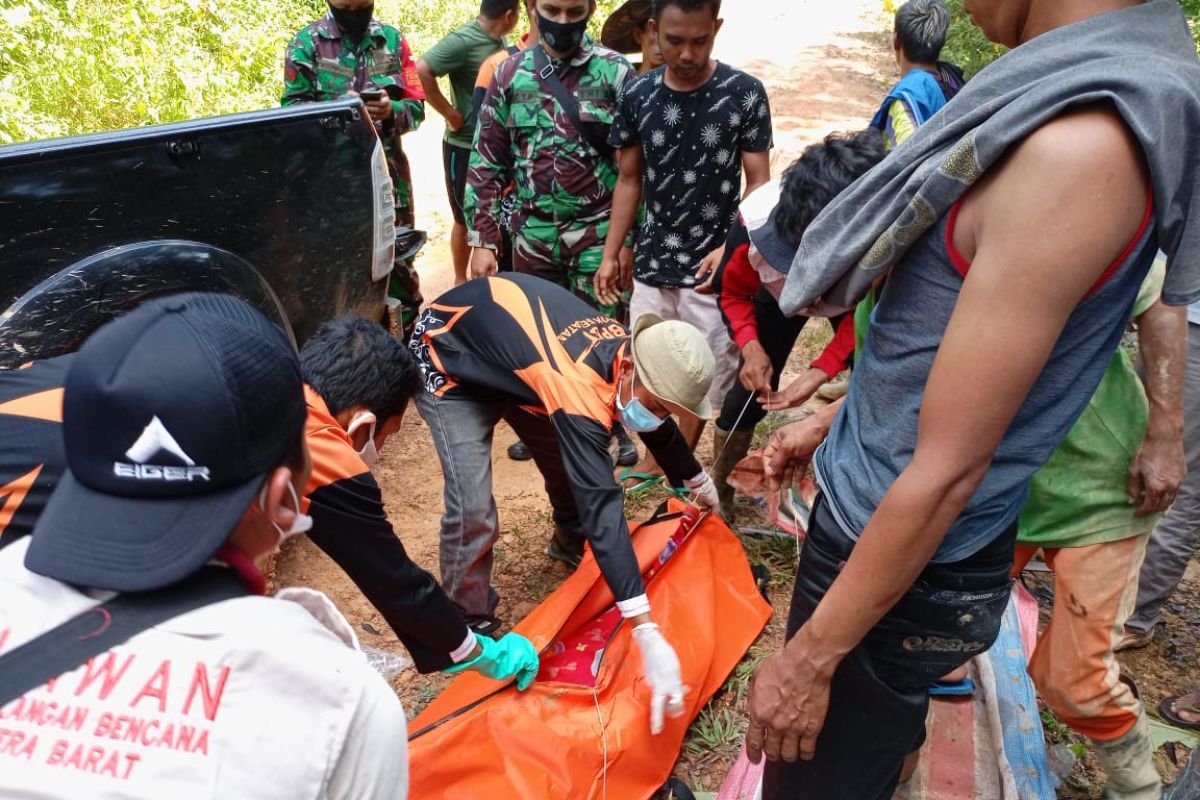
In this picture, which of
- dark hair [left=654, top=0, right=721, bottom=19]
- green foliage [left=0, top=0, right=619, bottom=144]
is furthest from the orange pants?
green foliage [left=0, top=0, right=619, bottom=144]

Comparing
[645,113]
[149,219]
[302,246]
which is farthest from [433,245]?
[149,219]

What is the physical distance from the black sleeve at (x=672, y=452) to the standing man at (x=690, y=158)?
583mm

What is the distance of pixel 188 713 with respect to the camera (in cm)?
82

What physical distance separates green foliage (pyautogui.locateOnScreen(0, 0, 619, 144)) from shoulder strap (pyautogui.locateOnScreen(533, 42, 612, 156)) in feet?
9.64

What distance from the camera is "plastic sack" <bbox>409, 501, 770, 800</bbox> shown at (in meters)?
2.11

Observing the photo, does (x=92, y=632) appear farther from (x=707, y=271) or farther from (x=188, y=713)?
(x=707, y=271)

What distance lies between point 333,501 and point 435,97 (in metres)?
3.83

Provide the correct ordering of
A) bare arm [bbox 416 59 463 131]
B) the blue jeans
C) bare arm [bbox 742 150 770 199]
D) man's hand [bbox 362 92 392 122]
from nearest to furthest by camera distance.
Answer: the blue jeans, bare arm [bbox 742 150 770 199], man's hand [bbox 362 92 392 122], bare arm [bbox 416 59 463 131]

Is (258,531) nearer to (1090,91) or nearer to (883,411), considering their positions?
(883,411)

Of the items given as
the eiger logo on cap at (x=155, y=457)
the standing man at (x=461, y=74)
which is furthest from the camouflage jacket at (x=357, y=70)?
the eiger logo on cap at (x=155, y=457)

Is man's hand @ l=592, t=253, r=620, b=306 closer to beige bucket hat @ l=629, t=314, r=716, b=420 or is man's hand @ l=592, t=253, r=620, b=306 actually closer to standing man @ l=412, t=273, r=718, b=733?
standing man @ l=412, t=273, r=718, b=733

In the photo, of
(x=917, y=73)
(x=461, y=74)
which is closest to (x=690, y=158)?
(x=917, y=73)

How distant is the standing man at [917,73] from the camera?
325 cm

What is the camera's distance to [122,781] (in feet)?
2.63
